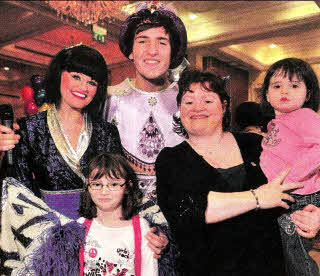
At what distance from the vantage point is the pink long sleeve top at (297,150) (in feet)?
3.78

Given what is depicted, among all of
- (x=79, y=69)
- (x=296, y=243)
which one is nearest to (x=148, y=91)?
(x=79, y=69)

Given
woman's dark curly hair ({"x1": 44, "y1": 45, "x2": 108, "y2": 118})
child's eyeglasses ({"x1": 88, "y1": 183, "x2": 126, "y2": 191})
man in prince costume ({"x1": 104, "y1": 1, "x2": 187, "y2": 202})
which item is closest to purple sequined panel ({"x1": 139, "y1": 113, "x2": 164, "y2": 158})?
man in prince costume ({"x1": 104, "y1": 1, "x2": 187, "y2": 202})

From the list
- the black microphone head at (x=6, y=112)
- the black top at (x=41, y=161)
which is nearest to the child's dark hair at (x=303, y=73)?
the black top at (x=41, y=161)

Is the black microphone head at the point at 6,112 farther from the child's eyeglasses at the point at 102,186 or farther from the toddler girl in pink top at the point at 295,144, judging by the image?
the toddler girl in pink top at the point at 295,144

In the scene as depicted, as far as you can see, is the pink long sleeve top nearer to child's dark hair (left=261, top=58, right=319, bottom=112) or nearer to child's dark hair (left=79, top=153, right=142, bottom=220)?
child's dark hair (left=261, top=58, right=319, bottom=112)

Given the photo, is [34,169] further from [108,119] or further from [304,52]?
[304,52]

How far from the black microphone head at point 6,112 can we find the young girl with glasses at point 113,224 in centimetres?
34

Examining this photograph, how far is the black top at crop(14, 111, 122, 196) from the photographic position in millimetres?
1357

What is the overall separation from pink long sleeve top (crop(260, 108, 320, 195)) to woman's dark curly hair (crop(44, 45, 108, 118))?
70 centimetres

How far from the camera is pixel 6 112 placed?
1240 mm

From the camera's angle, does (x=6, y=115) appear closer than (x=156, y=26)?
Yes

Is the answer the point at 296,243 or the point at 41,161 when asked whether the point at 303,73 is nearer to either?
the point at 296,243

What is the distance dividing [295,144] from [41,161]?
96cm

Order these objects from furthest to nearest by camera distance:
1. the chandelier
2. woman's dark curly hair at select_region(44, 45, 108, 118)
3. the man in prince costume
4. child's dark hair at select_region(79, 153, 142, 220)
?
the man in prince costume → woman's dark curly hair at select_region(44, 45, 108, 118) → child's dark hair at select_region(79, 153, 142, 220) → the chandelier
